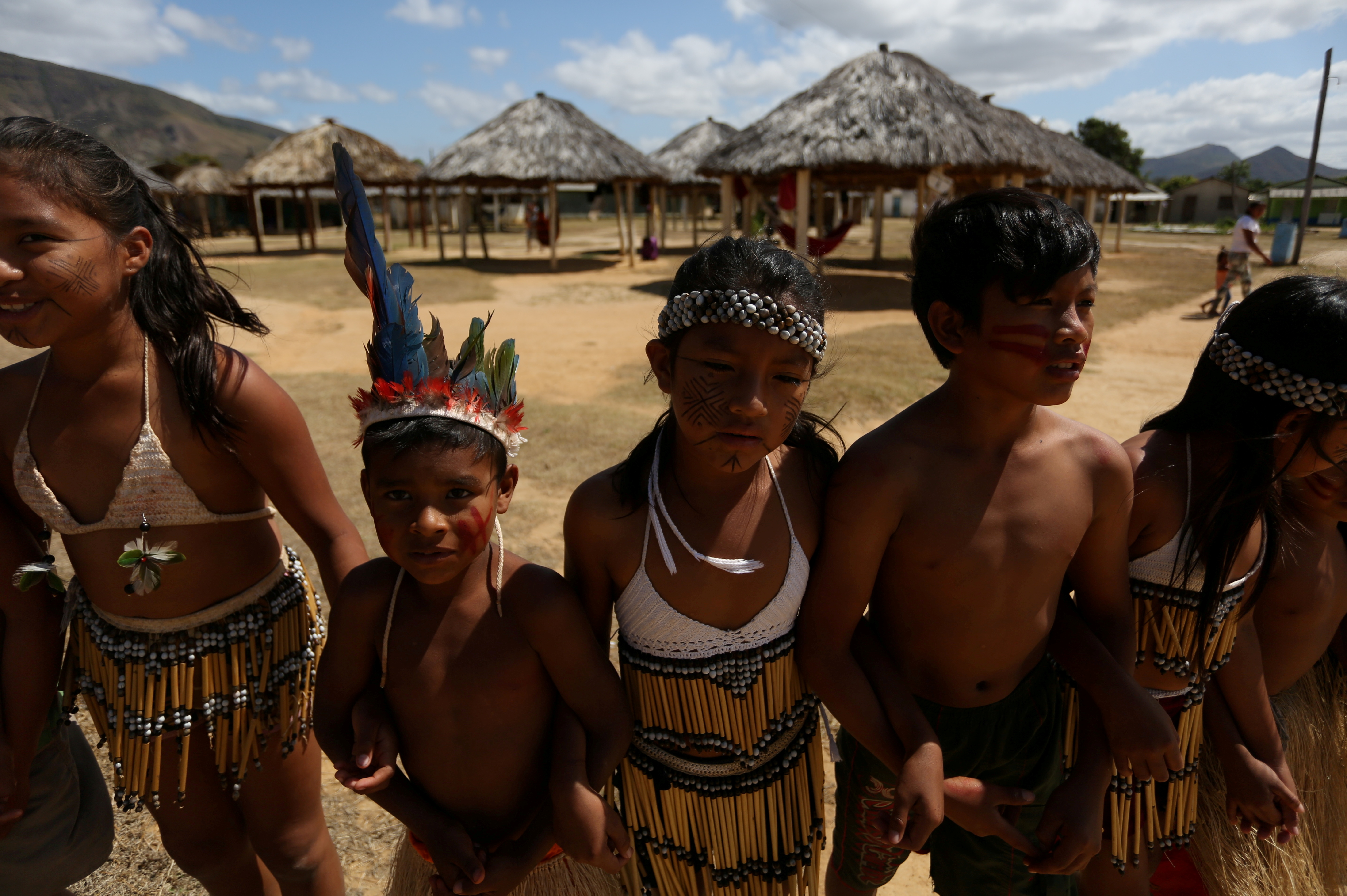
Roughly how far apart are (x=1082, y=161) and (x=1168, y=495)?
22294 millimetres

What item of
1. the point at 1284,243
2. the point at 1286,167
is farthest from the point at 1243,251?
the point at 1286,167

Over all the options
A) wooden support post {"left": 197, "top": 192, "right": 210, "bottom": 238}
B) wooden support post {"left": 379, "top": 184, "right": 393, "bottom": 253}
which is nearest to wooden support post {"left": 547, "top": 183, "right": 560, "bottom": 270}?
wooden support post {"left": 379, "top": 184, "right": 393, "bottom": 253}

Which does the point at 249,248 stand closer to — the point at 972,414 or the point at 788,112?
the point at 788,112

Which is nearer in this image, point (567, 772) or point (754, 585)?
point (567, 772)

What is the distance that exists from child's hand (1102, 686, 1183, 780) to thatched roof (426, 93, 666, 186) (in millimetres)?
16656

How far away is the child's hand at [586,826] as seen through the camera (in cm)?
142

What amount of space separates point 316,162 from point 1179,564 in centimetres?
2307

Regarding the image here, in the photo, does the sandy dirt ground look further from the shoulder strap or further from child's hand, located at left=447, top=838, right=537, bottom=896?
the shoulder strap

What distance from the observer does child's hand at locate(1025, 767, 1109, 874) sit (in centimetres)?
150

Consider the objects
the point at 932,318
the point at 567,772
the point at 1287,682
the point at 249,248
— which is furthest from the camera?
the point at 249,248

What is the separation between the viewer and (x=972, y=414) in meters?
1.58

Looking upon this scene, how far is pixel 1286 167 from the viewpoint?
101 inches

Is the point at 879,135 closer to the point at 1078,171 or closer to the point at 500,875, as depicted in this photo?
the point at 1078,171

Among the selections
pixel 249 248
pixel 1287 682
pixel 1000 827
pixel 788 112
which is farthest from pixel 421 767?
pixel 249 248
